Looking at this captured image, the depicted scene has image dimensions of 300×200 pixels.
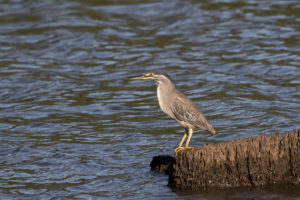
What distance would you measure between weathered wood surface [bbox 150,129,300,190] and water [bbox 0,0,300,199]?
0.21m

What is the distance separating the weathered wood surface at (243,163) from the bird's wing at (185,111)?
3.78 ft

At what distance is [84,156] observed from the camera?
1141 centimetres

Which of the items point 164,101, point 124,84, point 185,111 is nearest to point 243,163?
point 185,111

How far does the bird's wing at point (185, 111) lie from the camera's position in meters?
9.74

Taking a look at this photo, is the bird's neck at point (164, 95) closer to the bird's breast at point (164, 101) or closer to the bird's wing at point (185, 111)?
the bird's breast at point (164, 101)

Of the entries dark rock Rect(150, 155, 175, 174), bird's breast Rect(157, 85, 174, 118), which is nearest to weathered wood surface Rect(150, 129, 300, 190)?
dark rock Rect(150, 155, 175, 174)

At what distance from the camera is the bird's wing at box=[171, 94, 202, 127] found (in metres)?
9.74

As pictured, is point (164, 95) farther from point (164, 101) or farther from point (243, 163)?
point (243, 163)

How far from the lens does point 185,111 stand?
31.9ft

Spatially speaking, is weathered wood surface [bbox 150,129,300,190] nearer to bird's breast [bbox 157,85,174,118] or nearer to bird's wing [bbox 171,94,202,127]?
bird's wing [bbox 171,94,202,127]

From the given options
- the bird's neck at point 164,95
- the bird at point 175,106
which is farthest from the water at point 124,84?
the bird's neck at point 164,95

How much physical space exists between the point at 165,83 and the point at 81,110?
4.84 meters

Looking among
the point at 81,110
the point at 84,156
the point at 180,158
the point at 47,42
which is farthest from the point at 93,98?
the point at 180,158

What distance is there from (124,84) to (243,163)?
812 cm
